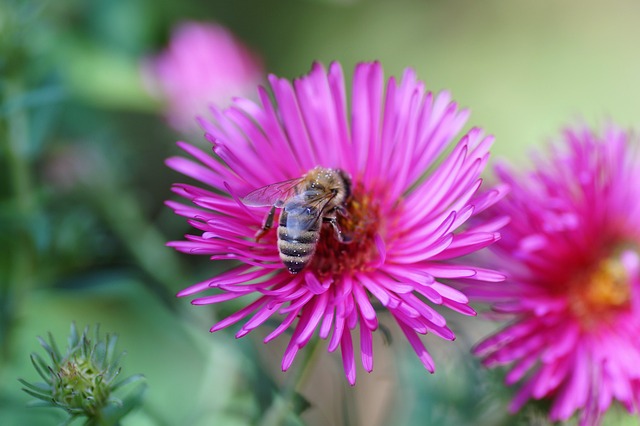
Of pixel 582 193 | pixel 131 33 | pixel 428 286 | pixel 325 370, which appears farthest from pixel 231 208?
pixel 131 33

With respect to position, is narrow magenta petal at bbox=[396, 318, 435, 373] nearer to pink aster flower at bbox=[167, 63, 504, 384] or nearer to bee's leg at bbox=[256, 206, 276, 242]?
pink aster flower at bbox=[167, 63, 504, 384]

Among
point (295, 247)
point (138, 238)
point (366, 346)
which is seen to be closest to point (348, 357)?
point (366, 346)

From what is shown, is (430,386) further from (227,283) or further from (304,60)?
(304,60)

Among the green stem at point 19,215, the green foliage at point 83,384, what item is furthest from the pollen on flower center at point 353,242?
the green stem at point 19,215

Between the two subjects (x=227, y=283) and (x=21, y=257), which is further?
(x=21, y=257)

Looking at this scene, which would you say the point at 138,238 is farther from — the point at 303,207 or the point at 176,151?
the point at 303,207

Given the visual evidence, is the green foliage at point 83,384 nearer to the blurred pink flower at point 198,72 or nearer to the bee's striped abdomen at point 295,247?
the bee's striped abdomen at point 295,247
